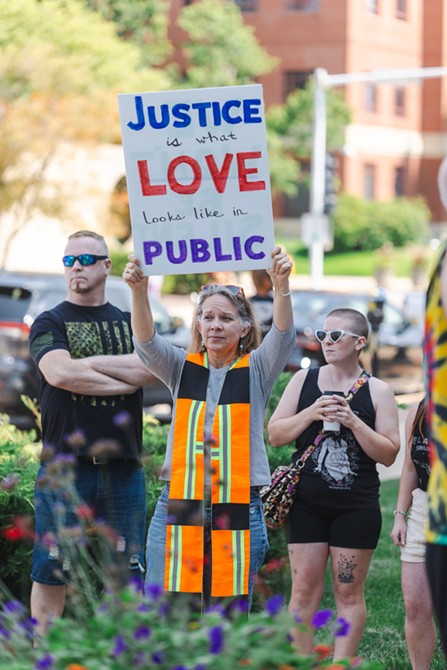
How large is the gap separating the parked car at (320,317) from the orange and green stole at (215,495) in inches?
→ 205

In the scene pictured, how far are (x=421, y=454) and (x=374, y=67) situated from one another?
55.0 m

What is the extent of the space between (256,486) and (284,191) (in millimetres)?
50345

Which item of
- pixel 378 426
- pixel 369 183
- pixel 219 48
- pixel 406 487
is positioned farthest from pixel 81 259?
pixel 369 183

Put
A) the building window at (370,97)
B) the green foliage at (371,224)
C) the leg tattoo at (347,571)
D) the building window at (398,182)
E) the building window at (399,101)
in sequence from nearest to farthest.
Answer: the leg tattoo at (347,571) → the green foliage at (371,224) → the building window at (370,97) → the building window at (399,101) → the building window at (398,182)

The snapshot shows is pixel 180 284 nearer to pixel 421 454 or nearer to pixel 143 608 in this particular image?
pixel 421 454

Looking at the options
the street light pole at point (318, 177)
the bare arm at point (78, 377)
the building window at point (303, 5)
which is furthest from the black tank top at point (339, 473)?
the building window at point (303, 5)

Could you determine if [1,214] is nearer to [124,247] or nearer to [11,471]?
[124,247]

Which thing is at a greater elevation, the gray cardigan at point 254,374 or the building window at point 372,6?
the building window at point 372,6

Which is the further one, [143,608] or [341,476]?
[341,476]

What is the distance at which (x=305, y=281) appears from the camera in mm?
45656

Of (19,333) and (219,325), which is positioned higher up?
(19,333)

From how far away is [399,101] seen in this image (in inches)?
2440

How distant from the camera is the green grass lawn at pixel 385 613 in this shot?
20.2 feet

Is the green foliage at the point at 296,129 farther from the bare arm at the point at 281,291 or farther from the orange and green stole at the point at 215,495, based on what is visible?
the orange and green stole at the point at 215,495
